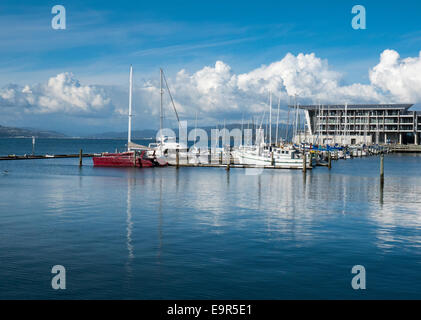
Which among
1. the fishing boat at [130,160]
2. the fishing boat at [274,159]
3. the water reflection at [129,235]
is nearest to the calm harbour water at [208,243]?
the water reflection at [129,235]

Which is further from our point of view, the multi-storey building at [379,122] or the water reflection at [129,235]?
the multi-storey building at [379,122]

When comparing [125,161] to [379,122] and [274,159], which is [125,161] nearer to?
[274,159]

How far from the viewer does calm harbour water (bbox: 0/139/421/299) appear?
16.7 m

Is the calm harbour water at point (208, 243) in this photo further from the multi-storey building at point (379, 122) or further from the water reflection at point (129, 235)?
the multi-storey building at point (379, 122)

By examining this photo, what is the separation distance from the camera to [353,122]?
189 metres

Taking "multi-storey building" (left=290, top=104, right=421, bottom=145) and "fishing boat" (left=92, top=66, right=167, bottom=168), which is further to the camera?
"multi-storey building" (left=290, top=104, right=421, bottom=145)

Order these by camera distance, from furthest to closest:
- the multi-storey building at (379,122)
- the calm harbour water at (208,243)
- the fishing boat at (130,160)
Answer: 1. the multi-storey building at (379,122)
2. the fishing boat at (130,160)
3. the calm harbour water at (208,243)

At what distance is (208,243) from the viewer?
23156 mm

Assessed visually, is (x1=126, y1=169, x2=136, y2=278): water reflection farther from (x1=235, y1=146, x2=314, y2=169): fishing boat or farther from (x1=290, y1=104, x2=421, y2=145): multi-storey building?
(x1=290, y1=104, x2=421, y2=145): multi-storey building

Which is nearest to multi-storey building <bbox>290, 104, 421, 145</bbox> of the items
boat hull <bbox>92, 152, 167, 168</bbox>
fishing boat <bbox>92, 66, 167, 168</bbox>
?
fishing boat <bbox>92, 66, 167, 168</bbox>

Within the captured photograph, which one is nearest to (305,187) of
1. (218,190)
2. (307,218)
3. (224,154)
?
(218,190)

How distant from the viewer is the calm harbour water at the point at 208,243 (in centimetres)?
1669
